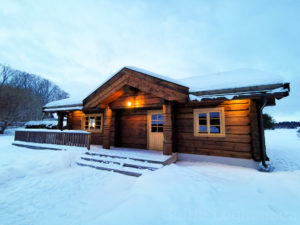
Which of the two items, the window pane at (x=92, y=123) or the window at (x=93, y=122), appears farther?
the window pane at (x=92, y=123)

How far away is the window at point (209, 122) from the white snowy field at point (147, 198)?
2012 millimetres

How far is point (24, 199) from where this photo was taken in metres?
2.96

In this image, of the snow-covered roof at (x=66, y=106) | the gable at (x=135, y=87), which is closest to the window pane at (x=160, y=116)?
the gable at (x=135, y=87)

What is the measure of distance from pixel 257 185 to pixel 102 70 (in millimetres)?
145869

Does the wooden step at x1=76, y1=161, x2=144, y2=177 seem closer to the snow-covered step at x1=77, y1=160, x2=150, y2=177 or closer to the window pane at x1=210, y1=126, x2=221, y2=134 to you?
the snow-covered step at x1=77, y1=160, x2=150, y2=177

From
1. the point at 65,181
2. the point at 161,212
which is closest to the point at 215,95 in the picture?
the point at 161,212

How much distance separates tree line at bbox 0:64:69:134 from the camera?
61.0 ft

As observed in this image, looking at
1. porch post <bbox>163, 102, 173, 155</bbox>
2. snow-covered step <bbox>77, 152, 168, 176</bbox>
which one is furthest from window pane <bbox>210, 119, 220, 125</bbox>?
snow-covered step <bbox>77, 152, 168, 176</bbox>

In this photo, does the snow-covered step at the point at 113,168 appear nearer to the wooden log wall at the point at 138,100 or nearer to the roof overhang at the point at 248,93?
the wooden log wall at the point at 138,100

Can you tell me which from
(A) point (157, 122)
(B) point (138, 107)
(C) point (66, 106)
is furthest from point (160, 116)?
(C) point (66, 106)

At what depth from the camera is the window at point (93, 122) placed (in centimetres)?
911

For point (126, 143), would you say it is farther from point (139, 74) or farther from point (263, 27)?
point (263, 27)

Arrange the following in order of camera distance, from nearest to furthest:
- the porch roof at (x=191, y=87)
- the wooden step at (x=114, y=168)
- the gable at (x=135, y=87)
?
the wooden step at (x=114, y=168)
the porch roof at (x=191, y=87)
the gable at (x=135, y=87)

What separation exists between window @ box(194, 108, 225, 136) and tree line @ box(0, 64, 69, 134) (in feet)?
83.5
